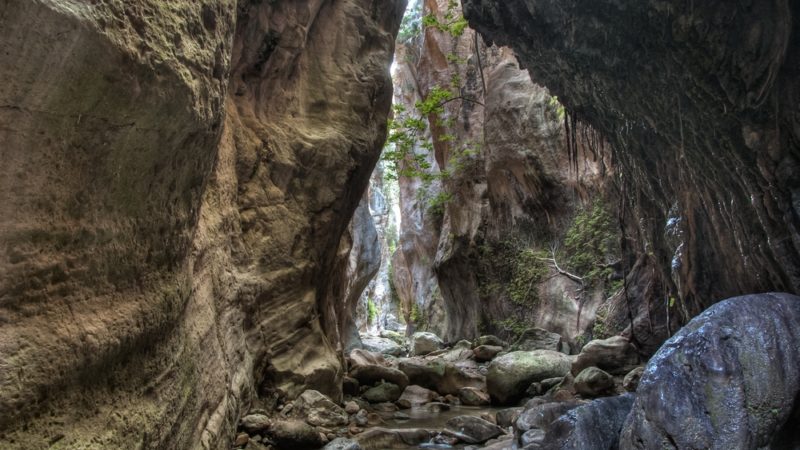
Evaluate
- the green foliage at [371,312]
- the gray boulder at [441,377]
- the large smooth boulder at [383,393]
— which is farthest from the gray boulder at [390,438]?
the green foliage at [371,312]

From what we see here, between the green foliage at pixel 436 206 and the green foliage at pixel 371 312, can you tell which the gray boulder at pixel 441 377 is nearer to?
the green foliage at pixel 436 206

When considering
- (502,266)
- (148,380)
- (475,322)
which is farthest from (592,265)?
(148,380)

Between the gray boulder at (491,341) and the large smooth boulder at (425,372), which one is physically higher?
the gray boulder at (491,341)

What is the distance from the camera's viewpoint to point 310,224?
8.30 metres

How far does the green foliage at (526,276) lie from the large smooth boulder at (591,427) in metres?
11.2

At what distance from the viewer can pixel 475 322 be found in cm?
1938

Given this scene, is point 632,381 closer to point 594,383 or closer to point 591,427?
point 594,383

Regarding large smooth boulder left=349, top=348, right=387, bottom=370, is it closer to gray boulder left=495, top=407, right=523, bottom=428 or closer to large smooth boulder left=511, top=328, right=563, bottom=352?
gray boulder left=495, top=407, right=523, bottom=428

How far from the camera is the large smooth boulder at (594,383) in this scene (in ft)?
26.7

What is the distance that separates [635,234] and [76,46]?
947cm

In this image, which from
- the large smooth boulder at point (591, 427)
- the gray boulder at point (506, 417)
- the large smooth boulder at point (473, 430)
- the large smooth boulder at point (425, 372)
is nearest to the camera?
the large smooth boulder at point (591, 427)

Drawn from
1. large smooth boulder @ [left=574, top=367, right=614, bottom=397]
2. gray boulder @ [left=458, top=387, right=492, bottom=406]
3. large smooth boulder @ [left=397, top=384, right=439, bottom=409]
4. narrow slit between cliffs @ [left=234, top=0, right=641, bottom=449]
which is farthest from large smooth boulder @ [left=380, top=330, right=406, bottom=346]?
large smooth boulder @ [left=574, top=367, right=614, bottom=397]

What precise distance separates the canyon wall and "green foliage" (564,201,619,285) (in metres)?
0.21

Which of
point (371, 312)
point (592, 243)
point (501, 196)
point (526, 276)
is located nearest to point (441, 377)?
point (592, 243)
